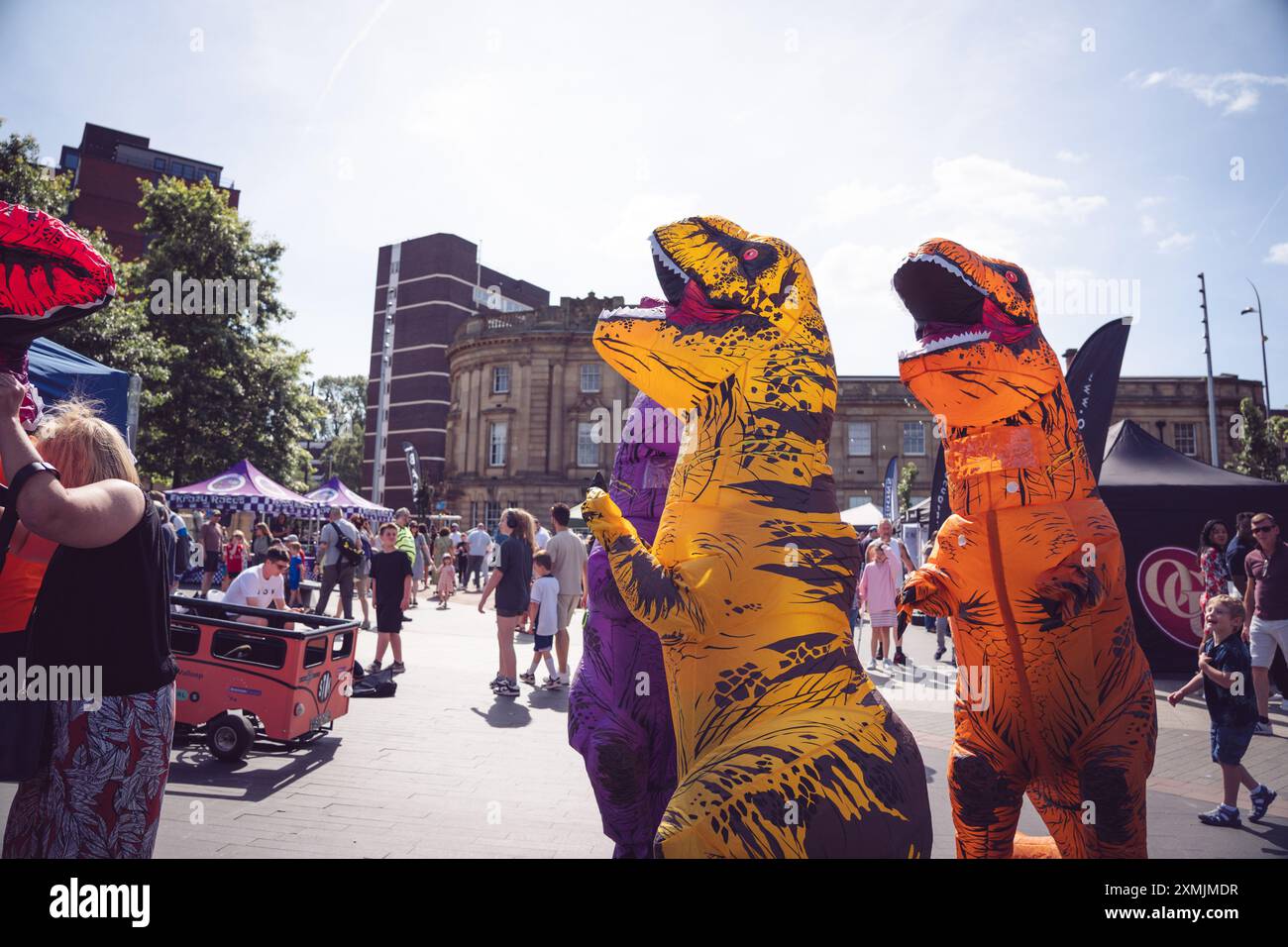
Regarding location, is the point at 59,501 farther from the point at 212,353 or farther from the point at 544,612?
the point at 212,353

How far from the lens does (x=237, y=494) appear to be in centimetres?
1572

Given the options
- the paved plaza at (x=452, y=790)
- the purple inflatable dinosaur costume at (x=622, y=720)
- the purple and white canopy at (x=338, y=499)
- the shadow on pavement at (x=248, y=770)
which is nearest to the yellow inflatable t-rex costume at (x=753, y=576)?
the purple inflatable dinosaur costume at (x=622, y=720)

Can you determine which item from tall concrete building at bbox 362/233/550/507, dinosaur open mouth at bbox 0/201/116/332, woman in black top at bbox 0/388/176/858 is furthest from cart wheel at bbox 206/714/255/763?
tall concrete building at bbox 362/233/550/507

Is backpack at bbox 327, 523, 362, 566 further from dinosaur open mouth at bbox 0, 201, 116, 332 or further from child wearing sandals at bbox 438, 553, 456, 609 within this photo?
dinosaur open mouth at bbox 0, 201, 116, 332

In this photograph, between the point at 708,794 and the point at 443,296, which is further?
the point at 443,296

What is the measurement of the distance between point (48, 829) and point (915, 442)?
36.4 m

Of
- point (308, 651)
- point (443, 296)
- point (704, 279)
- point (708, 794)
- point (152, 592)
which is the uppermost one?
point (443, 296)

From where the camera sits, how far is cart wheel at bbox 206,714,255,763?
4.93 metres

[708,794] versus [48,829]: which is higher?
[708,794]

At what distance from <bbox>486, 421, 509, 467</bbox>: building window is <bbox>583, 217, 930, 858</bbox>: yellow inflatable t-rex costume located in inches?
1446

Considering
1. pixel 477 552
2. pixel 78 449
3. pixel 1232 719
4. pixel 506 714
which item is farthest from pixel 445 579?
pixel 78 449

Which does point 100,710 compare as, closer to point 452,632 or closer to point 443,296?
point 452,632

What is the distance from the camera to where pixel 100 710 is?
6.96ft
